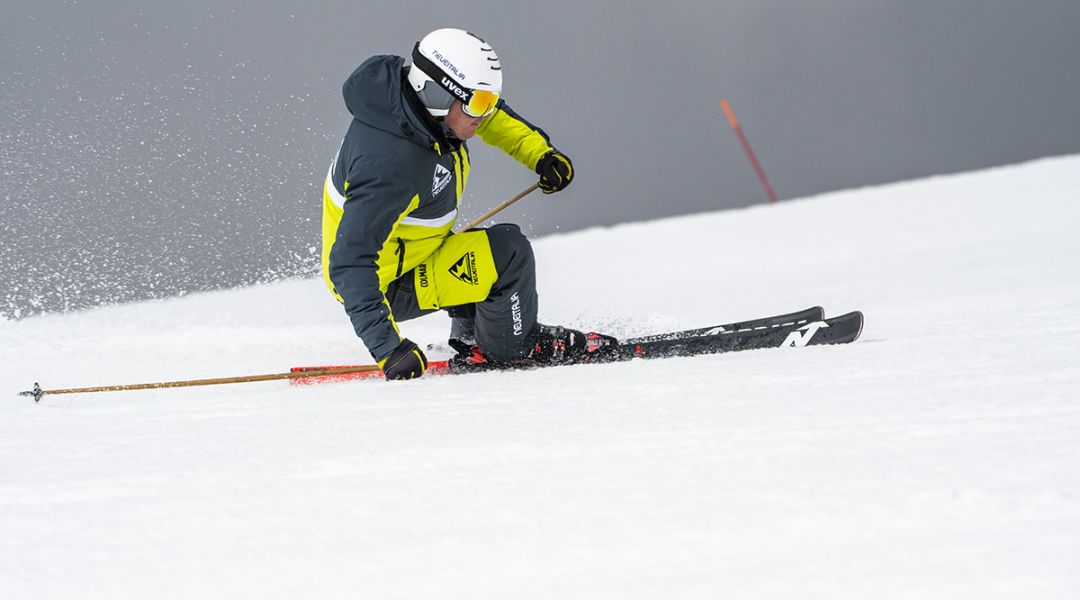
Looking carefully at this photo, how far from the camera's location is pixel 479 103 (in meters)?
2.41

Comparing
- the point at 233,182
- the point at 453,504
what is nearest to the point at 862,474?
the point at 453,504

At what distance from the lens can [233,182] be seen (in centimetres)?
529

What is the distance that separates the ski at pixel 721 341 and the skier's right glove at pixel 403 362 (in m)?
0.35

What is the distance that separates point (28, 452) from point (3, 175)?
3774 mm

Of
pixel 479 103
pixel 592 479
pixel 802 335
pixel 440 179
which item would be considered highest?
pixel 479 103

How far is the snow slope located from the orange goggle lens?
722 mm

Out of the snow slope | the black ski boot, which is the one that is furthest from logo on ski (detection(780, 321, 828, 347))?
the black ski boot

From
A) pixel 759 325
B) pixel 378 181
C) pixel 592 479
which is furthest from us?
pixel 759 325

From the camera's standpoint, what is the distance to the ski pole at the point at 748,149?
666 centimetres

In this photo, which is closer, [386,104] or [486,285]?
[386,104]

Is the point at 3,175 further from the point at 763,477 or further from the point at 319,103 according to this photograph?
the point at 763,477

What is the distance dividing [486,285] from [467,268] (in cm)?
8

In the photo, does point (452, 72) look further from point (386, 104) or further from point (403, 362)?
point (403, 362)

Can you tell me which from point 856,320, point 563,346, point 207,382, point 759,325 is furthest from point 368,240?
point 856,320
